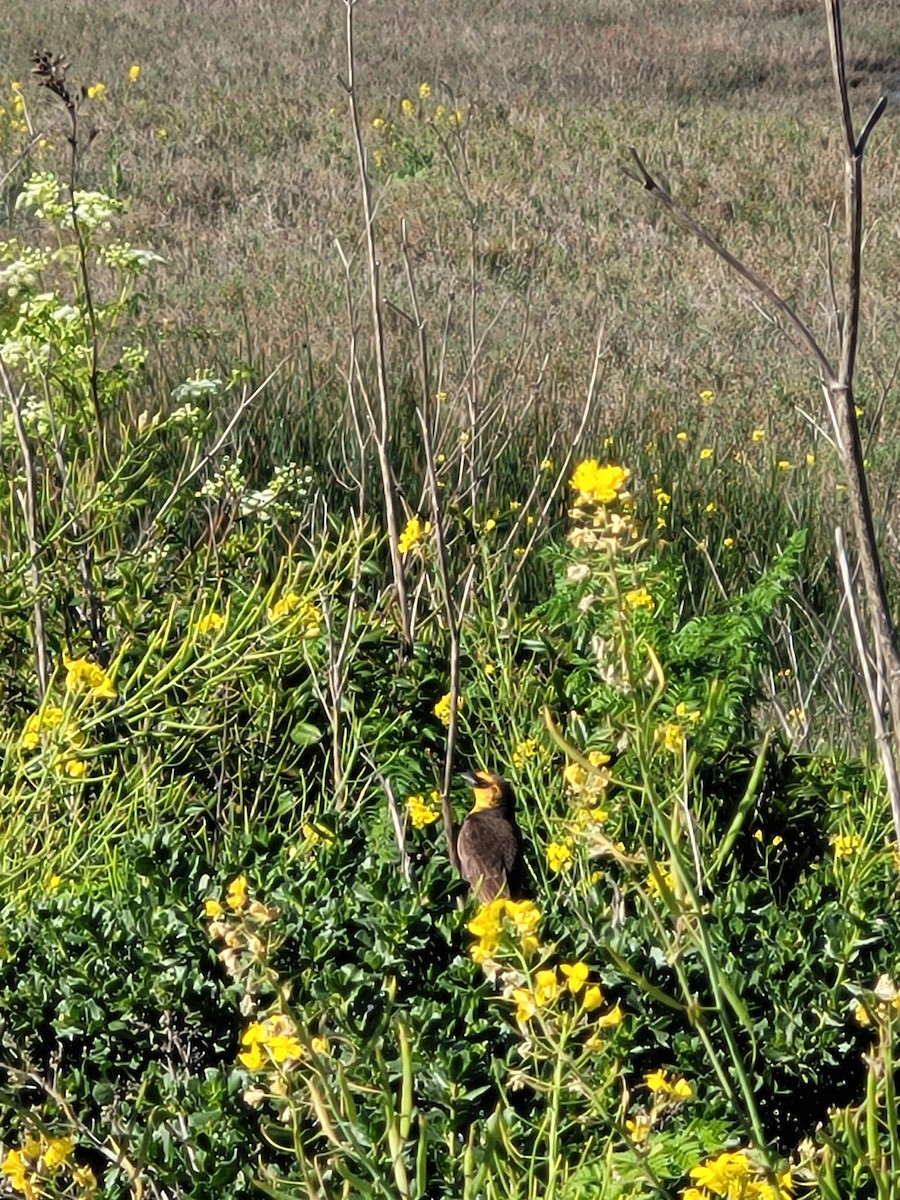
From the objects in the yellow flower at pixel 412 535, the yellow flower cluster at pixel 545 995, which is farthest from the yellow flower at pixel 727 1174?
the yellow flower at pixel 412 535

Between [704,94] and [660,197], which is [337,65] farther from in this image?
[660,197]

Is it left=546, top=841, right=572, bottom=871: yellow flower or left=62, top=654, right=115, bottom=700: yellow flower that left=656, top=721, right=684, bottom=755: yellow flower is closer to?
left=546, top=841, right=572, bottom=871: yellow flower

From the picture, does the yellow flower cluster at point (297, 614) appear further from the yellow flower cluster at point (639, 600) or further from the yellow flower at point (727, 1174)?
the yellow flower at point (727, 1174)

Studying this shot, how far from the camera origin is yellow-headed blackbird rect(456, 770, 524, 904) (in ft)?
7.26

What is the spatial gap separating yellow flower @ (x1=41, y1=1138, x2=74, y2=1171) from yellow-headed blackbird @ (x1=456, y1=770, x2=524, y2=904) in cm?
86

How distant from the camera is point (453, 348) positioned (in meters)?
7.58

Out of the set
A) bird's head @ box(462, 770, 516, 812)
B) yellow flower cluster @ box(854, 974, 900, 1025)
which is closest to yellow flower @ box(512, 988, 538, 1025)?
yellow flower cluster @ box(854, 974, 900, 1025)

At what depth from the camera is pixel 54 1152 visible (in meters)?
1.33

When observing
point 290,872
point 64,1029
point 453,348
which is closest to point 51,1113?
point 64,1029

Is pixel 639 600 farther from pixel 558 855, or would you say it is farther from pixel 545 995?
pixel 545 995

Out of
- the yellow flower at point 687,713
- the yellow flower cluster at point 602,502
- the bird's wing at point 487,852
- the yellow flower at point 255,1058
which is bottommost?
the bird's wing at point 487,852

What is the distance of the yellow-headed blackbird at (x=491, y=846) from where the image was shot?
7.26 feet

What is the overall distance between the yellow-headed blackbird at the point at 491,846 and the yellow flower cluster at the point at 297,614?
34 cm

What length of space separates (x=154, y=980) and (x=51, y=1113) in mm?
237
